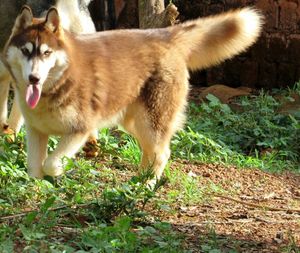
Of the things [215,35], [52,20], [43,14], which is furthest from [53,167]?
[43,14]

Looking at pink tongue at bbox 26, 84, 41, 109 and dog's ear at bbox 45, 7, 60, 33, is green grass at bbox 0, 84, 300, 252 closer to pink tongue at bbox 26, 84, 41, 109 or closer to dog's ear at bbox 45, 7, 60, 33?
pink tongue at bbox 26, 84, 41, 109

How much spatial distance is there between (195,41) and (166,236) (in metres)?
2.19

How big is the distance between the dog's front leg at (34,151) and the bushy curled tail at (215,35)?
133cm

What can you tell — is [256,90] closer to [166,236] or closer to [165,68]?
[165,68]

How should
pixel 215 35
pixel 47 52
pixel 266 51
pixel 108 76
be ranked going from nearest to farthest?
pixel 47 52
pixel 108 76
pixel 215 35
pixel 266 51

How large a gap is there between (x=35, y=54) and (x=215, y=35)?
1654 mm

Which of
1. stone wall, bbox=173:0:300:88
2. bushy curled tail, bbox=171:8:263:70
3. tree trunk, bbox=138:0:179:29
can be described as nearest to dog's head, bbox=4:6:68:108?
bushy curled tail, bbox=171:8:263:70

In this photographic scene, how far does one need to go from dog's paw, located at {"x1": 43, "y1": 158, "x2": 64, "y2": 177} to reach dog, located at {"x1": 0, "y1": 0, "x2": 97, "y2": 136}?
1042 mm

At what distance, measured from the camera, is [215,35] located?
21.4 feet

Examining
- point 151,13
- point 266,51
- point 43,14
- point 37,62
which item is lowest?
point 266,51

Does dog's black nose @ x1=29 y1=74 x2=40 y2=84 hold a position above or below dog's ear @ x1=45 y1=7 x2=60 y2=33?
below

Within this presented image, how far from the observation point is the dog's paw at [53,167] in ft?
18.7

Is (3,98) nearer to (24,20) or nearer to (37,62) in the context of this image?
(24,20)

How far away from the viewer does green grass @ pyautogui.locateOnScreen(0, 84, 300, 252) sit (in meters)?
4.55
